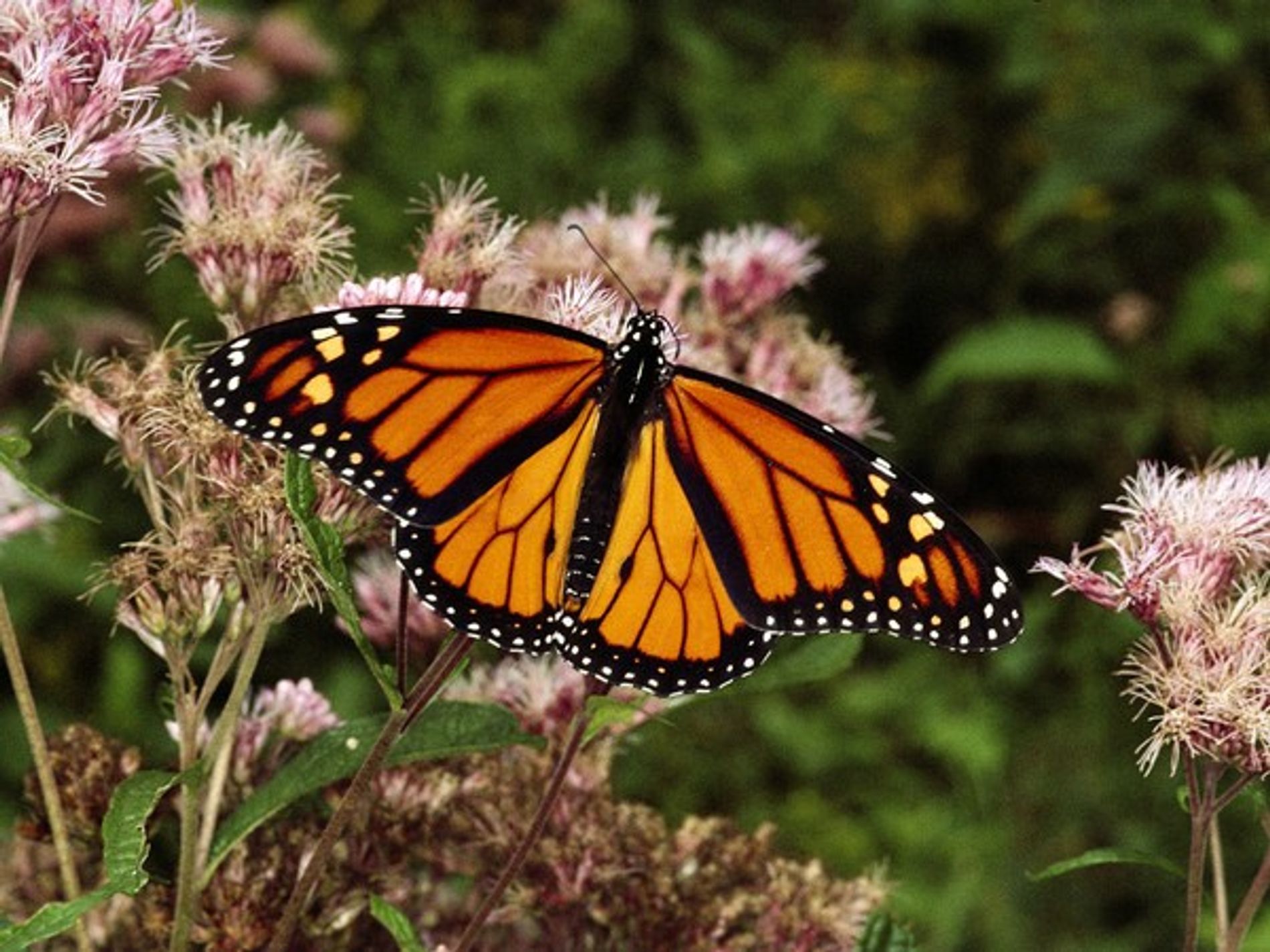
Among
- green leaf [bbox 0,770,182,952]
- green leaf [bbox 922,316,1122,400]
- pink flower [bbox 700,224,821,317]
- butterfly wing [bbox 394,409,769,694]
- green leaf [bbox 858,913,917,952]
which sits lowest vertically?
green leaf [bbox 0,770,182,952]

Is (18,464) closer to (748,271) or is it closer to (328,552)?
(328,552)

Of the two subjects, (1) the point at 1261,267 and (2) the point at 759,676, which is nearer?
(2) the point at 759,676

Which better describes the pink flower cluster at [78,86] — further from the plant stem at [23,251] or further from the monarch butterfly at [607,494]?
the monarch butterfly at [607,494]

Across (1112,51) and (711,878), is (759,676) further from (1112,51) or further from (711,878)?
(1112,51)

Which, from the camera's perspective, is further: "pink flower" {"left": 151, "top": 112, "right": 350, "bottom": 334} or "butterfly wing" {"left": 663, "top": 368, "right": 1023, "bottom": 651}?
"pink flower" {"left": 151, "top": 112, "right": 350, "bottom": 334}

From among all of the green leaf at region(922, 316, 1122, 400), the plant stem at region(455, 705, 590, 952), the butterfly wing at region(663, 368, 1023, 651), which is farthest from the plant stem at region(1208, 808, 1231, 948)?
the green leaf at region(922, 316, 1122, 400)

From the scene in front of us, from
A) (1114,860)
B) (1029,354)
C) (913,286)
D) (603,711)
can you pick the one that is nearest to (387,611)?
(603,711)

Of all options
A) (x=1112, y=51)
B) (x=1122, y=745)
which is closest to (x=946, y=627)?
(x=1122, y=745)

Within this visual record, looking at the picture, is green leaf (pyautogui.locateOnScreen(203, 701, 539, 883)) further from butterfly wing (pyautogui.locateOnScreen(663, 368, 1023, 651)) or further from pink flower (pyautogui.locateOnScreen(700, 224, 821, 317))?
pink flower (pyautogui.locateOnScreen(700, 224, 821, 317))

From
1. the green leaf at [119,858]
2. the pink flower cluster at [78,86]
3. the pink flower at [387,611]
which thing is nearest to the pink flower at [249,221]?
the pink flower cluster at [78,86]
